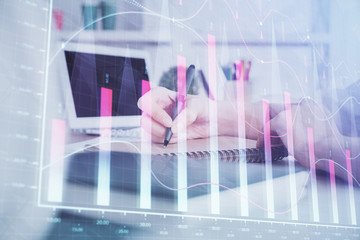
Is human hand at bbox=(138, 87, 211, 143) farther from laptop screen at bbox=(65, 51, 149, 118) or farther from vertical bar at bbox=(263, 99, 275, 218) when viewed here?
vertical bar at bbox=(263, 99, 275, 218)

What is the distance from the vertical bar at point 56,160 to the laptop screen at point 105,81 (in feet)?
0.17

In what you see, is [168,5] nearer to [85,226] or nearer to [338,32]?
[85,226]

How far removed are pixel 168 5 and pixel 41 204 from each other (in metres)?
0.58

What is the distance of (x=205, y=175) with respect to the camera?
996 millimetres

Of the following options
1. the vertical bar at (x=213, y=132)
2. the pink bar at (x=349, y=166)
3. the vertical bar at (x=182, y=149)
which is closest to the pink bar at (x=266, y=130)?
the vertical bar at (x=213, y=132)

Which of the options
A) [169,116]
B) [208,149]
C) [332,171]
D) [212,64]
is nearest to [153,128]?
[169,116]

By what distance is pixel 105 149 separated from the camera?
822 mm

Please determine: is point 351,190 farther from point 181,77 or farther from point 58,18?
point 58,18

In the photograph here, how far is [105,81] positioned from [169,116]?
0.18 meters

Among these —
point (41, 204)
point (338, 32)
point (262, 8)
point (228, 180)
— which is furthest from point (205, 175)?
point (338, 32)

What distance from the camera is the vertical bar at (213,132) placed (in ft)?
3.28

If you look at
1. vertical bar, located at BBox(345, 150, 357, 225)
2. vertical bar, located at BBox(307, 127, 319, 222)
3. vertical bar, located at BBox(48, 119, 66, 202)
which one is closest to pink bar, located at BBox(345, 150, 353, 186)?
vertical bar, located at BBox(345, 150, 357, 225)

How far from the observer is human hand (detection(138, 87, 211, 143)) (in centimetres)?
92

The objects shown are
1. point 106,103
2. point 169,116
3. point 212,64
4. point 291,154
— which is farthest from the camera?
point 291,154
